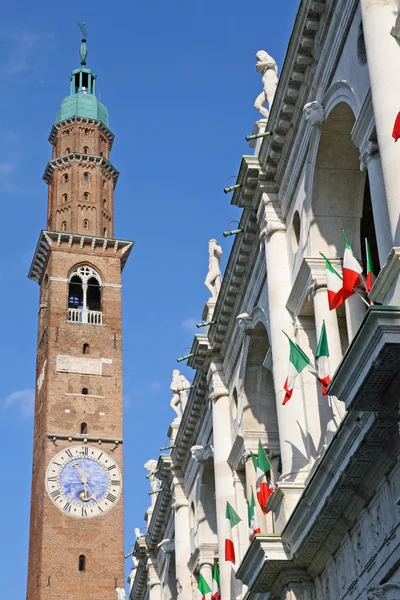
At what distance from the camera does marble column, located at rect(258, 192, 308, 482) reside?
76.9 ft

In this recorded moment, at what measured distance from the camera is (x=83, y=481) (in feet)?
203

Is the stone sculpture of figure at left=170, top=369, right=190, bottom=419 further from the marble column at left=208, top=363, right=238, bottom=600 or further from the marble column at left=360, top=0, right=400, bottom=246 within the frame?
the marble column at left=360, top=0, right=400, bottom=246

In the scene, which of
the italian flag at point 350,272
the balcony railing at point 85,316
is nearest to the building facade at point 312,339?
the italian flag at point 350,272

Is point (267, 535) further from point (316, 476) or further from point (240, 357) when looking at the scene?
point (240, 357)

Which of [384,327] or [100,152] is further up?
[100,152]

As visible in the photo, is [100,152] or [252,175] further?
[100,152]

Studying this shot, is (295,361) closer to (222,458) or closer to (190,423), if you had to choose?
(222,458)

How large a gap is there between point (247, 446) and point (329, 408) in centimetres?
640

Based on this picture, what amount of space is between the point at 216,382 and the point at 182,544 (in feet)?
26.8

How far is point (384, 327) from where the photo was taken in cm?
1490

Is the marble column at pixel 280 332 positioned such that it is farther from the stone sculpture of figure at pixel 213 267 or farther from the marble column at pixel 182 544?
the marble column at pixel 182 544

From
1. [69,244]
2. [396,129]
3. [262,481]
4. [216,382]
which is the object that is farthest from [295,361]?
[69,244]

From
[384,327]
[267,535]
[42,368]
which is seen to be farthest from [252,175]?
[42,368]

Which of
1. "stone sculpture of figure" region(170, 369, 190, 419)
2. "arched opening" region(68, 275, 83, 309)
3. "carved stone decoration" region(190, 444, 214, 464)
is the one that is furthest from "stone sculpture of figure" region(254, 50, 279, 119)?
"arched opening" region(68, 275, 83, 309)
